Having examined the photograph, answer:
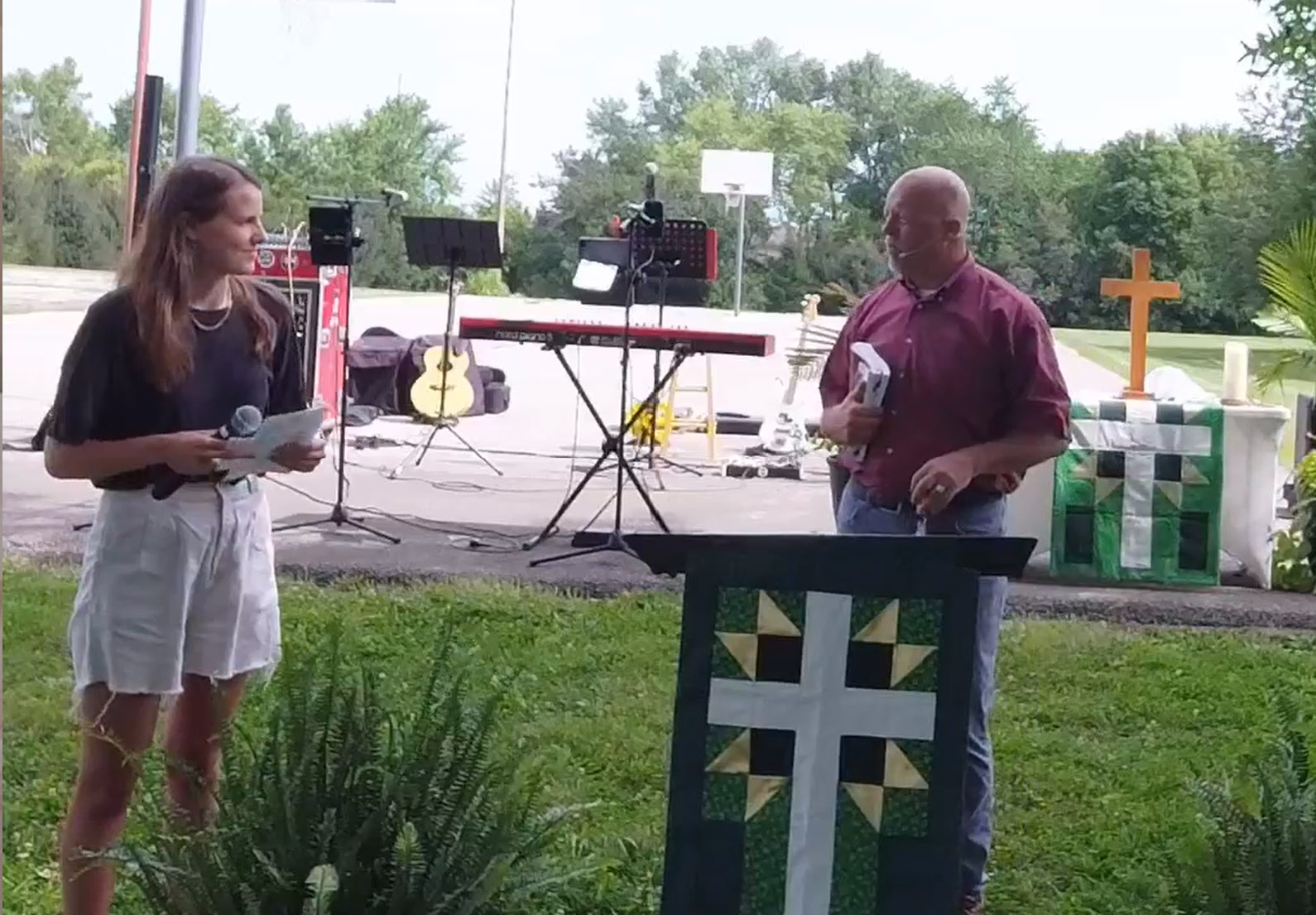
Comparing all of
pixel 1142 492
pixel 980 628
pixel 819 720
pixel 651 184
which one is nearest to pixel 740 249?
pixel 651 184

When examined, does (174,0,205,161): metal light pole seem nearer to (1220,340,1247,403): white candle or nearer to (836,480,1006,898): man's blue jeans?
(836,480,1006,898): man's blue jeans

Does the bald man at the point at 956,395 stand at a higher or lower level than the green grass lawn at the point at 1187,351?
lower

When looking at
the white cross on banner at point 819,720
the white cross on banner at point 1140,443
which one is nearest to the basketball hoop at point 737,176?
the white cross on banner at point 1140,443

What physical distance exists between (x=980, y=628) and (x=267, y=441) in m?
1.08

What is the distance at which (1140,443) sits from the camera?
4.89 meters

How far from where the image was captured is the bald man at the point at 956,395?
2281mm

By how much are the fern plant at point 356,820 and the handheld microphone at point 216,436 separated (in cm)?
28

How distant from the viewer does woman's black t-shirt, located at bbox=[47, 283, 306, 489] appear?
6.03 ft

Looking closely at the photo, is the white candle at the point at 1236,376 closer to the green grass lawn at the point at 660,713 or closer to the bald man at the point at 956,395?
the green grass lawn at the point at 660,713

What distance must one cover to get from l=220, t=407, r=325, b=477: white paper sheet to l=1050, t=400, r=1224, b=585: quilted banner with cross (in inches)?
137

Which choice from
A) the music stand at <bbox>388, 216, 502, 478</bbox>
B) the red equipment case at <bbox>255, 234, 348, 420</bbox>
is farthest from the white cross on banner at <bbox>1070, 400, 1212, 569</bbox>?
the red equipment case at <bbox>255, 234, 348, 420</bbox>

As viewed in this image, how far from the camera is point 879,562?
64.7 inches

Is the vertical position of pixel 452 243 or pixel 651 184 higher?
pixel 651 184

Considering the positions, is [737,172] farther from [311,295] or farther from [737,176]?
[311,295]
